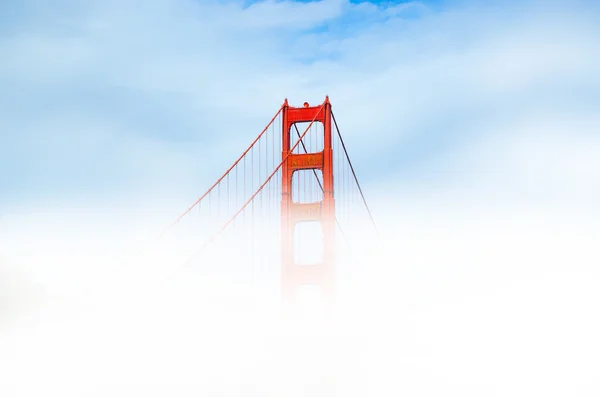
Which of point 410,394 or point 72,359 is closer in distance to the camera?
point 410,394

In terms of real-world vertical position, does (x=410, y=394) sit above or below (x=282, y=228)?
below

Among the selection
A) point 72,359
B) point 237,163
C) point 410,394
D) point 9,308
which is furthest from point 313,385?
point 9,308

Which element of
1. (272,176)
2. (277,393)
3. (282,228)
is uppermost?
(272,176)

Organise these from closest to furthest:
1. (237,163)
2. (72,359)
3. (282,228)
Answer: (72,359), (282,228), (237,163)

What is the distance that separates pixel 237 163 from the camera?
2081 centimetres

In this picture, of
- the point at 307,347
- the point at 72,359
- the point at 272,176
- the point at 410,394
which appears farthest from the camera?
the point at 272,176

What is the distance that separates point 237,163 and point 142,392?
308 inches

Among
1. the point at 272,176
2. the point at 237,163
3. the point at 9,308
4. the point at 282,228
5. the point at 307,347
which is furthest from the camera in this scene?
the point at 9,308

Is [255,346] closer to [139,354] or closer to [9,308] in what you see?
[139,354]

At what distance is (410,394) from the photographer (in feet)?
47.8

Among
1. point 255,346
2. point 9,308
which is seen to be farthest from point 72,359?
point 9,308

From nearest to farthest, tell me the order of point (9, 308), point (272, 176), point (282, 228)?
1. point (282, 228)
2. point (272, 176)
3. point (9, 308)

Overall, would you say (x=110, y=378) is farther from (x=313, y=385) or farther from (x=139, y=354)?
(x=313, y=385)

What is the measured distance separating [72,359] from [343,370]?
5508mm
